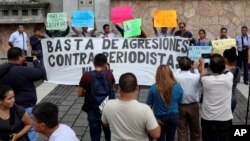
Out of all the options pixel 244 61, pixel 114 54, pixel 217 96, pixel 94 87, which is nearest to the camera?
pixel 217 96

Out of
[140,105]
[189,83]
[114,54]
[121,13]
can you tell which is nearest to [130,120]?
[140,105]

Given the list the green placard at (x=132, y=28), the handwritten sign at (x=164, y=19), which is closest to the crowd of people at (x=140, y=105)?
the green placard at (x=132, y=28)

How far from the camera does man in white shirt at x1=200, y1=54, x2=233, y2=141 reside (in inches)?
228

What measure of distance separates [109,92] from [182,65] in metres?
0.99

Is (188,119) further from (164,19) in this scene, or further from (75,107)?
(164,19)

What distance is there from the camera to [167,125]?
19.4 feet

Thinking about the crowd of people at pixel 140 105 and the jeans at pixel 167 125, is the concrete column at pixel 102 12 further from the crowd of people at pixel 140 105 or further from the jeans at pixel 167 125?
the jeans at pixel 167 125

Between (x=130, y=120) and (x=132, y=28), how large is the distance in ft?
17.2

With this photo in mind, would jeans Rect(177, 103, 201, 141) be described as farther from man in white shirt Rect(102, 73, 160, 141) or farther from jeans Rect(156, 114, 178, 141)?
man in white shirt Rect(102, 73, 160, 141)

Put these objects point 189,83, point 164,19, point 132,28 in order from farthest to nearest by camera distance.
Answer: point 164,19, point 132,28, point 189,83

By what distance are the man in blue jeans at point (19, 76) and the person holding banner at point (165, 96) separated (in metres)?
1.36

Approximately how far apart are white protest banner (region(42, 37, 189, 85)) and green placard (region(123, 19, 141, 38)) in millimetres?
139

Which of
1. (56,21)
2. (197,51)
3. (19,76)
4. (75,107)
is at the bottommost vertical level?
(75,107)

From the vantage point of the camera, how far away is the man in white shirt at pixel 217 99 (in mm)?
5793
